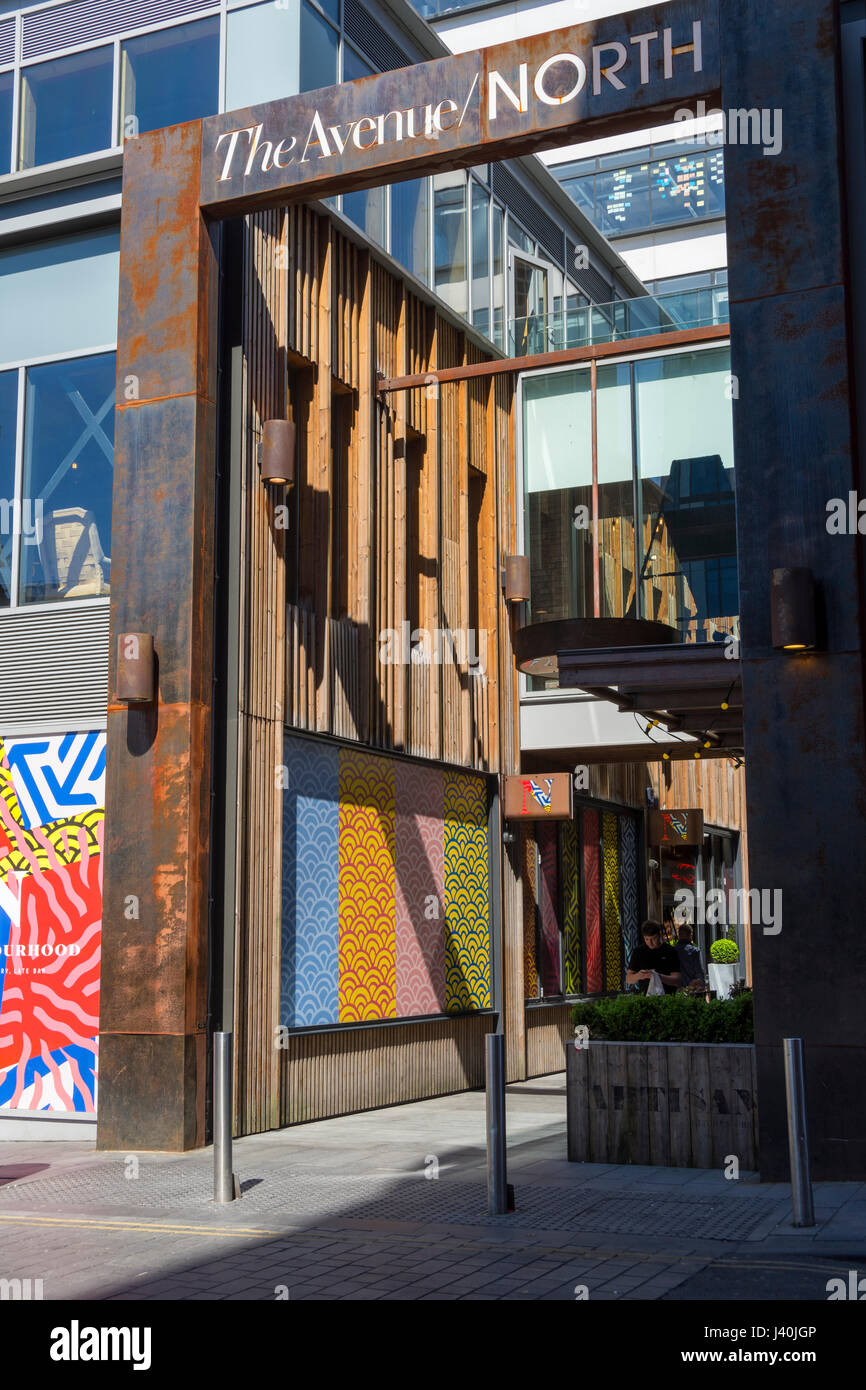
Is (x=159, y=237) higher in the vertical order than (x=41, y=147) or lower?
lower

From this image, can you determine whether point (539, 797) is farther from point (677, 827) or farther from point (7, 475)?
point (7, 475)

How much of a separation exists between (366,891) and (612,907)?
8438mm

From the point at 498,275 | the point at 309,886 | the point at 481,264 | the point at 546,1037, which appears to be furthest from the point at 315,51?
the point at 546,1037

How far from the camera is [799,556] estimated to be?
999 cm

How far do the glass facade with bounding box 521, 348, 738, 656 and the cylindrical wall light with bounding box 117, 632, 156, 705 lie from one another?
6.48 metres

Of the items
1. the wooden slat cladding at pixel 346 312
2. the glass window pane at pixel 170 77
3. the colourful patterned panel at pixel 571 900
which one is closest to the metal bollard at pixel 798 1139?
the wooden slat cladding at pixel 346 312

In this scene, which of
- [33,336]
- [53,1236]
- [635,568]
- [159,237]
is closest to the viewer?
[53,1236]

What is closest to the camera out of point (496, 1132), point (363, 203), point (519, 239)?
point (496, 1132)

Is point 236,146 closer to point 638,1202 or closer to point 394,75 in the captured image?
point 394,75

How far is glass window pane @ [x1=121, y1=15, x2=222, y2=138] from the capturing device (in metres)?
14.0

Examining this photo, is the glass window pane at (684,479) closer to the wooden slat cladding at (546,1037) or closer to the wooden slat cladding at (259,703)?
the wooden slat cladding at (546,1037)
